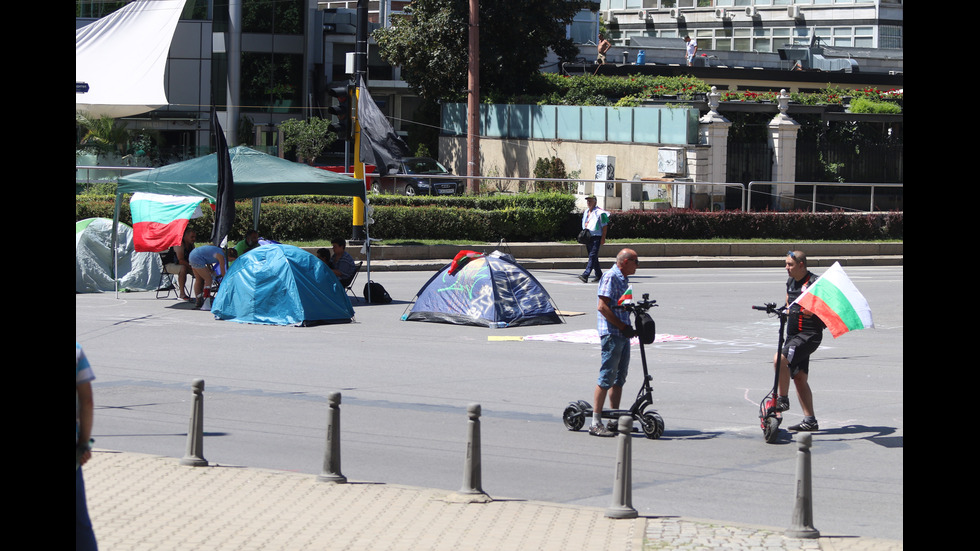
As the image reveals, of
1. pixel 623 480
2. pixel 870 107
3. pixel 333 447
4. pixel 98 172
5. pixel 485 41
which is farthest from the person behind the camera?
pixel 485 41

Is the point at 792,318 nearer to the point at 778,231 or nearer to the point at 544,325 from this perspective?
the point at 544,325

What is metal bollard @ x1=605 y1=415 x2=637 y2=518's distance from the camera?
300 inches

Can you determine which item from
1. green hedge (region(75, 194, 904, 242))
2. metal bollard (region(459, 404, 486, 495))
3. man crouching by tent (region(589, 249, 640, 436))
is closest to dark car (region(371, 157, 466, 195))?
green hedge (region(75, 194, 904, 242))

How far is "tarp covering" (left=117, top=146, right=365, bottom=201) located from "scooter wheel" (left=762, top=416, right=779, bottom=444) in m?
11.4

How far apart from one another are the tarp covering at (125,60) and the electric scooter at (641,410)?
24836mm

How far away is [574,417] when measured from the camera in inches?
423

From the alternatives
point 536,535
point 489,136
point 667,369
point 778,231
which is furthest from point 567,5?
point 536,535

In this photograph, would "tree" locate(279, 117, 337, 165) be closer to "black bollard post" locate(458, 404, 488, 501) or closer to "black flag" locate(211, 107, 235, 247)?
"black flag" locate(211, 107, 235, 247)

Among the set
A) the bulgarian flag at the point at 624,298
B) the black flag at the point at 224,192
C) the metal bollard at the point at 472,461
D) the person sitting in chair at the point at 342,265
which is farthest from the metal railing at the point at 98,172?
the metal bollard at the point at 472,461

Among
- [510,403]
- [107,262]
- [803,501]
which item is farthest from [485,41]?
[803,501]

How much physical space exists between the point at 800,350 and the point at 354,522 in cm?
492

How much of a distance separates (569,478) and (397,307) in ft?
35.7

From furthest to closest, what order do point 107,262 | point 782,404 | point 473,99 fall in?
point 473,99
point 107,262
point 782,404

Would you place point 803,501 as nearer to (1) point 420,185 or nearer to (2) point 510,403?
(2) point 510,403
